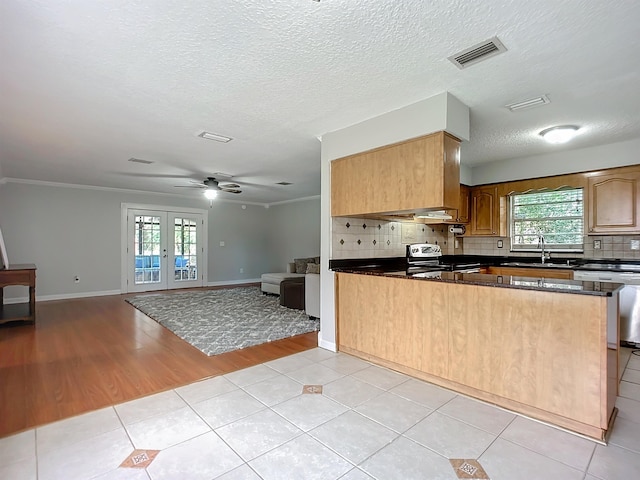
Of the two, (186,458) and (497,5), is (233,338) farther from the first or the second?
(497,5)

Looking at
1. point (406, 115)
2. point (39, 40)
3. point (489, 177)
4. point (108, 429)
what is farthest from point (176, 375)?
point (489, 177)

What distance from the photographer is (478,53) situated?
6.75ft

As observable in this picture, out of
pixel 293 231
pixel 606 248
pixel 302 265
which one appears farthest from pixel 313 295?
pixel 293 231

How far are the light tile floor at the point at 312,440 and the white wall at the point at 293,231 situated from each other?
6.06 meters

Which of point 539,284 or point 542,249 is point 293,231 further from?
point 539,284

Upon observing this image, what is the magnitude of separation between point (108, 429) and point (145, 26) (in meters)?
2.47

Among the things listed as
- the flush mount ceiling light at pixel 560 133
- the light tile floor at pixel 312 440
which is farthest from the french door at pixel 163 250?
the flush mount ceiling light at pixel 560 133

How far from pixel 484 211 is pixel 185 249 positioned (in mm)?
6881

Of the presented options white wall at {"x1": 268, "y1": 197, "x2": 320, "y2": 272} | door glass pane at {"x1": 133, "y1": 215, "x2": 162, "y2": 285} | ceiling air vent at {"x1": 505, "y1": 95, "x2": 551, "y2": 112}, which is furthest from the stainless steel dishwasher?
door glass pane at {"x1": 133, "y1": 215, "x2": 162, "y2": 285}

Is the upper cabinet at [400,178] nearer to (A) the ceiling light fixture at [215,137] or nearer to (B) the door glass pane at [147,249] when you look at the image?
(A) the ceiling light fixture at [215,137]

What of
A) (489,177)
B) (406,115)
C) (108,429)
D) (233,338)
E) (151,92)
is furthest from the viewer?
(489,177)

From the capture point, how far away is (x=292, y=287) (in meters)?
5.71

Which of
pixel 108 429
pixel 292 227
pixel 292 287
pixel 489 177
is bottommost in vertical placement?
pixel 108 429

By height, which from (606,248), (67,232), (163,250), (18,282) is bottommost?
(18,282)
